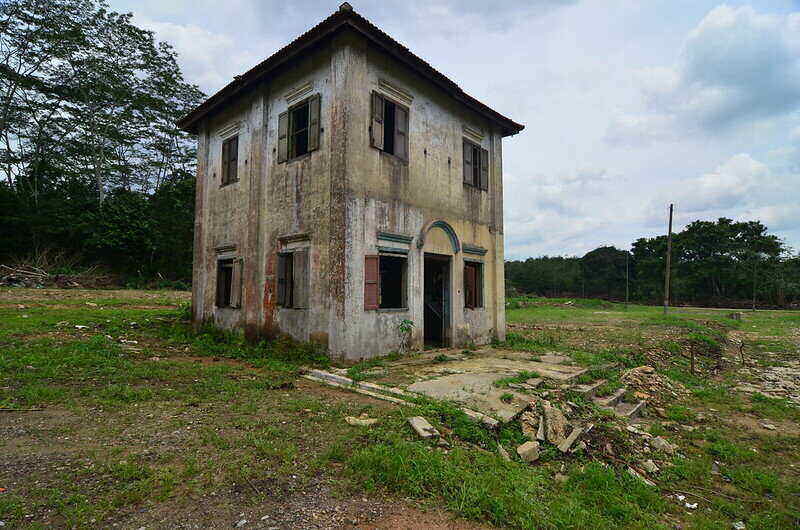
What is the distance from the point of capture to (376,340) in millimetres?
8562

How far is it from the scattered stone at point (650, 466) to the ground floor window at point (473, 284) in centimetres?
659

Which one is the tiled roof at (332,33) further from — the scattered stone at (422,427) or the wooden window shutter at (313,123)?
the scattered stone at (422,427)

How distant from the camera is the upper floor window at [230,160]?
11586 millimetres

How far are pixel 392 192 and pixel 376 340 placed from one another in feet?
11.0

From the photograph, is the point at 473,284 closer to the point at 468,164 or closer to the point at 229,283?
the point at 468,164

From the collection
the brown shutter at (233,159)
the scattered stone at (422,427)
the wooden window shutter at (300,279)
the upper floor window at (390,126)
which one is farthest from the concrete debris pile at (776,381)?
the brown shutter at (233,159)

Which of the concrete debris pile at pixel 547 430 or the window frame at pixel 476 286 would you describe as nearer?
the concrete debris pile at pixel 547 430

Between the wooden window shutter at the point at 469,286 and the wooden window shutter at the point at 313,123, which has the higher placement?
the wooden window shutter at the point at 313,123

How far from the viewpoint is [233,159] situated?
11.7 metres

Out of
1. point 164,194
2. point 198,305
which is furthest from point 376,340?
point 164,194

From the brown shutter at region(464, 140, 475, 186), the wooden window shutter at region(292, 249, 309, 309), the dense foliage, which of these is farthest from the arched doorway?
the dense foliage

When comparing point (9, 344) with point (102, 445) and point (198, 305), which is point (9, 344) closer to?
point (198, 305)

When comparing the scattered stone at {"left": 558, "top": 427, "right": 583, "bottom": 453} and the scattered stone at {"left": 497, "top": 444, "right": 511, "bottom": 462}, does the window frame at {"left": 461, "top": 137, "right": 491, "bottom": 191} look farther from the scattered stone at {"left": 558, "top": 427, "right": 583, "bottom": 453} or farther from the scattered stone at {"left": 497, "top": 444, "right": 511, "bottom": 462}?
the scattered stone at {"left": 497, "top": 444, "right": 511, "bottom": 462}

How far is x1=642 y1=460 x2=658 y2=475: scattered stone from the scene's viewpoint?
4562 mm
